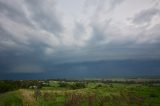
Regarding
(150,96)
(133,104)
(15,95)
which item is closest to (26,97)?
(15,95)

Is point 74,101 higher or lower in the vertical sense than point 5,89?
lower

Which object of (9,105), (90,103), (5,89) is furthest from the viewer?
(5,89)

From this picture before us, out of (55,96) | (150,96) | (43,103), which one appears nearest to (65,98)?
(55,96)

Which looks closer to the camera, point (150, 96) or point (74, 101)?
point (74, 101)

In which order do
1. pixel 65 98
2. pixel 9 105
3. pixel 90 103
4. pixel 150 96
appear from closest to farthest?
1. pixel 9 105
2. pixel 90 103
3. pixel 65 98
4. pixel 150 96

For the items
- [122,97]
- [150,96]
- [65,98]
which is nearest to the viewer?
[65,98]

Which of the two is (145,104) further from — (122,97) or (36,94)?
(36,94)

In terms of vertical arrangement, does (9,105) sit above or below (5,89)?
below

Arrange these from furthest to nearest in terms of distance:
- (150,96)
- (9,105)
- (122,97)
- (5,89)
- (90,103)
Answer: (5,89) → (150,96) → (122,97) → (90,103) → (9,105)

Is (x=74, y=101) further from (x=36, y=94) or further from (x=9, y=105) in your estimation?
(x=9, y=105)

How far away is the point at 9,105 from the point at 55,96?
12939 millimetres

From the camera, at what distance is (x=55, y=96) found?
5888 centimetres

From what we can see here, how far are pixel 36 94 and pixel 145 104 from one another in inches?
994

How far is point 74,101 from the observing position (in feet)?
175
